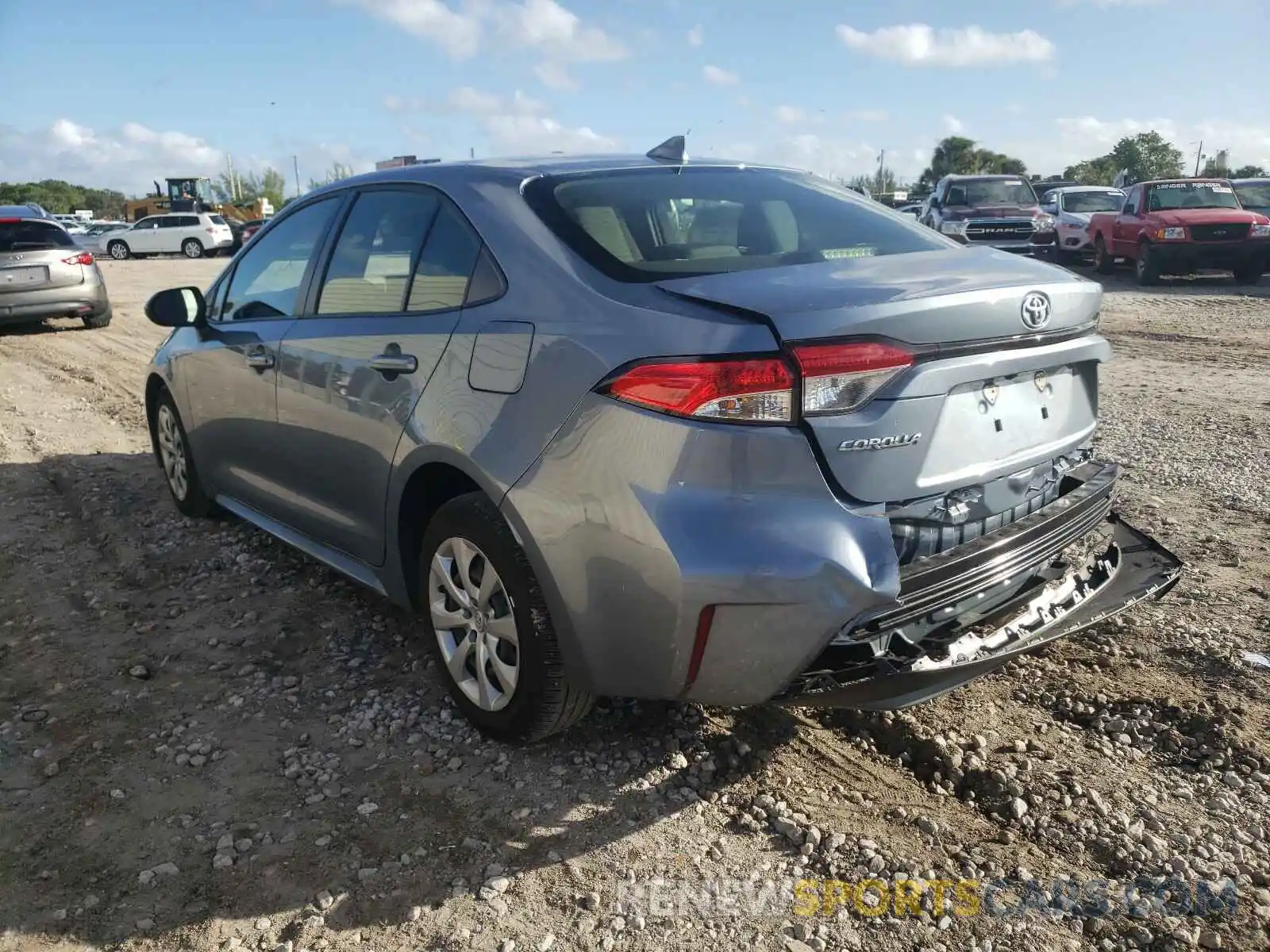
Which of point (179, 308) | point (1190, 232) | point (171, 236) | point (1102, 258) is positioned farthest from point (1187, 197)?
point (171, 236)

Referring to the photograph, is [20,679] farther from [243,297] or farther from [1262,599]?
[1262,599]

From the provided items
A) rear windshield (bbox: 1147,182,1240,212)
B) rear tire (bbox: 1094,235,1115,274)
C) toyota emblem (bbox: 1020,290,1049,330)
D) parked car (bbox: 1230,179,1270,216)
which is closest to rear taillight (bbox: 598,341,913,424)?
toyota emblem (bbox: 1020,290,1049,330)

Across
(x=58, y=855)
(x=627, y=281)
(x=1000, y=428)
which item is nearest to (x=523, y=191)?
(x=627, y=281)

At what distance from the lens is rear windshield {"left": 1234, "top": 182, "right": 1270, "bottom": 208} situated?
1888 centimetres

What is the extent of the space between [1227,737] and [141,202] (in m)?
52.5

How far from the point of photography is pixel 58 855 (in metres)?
2.61

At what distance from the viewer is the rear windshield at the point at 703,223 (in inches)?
108

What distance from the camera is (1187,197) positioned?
16.9 m

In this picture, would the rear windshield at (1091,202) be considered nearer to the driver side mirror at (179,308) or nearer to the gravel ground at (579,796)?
the gravel ground at (579,796)

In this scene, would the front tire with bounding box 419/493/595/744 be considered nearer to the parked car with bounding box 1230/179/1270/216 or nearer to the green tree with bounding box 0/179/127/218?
the parked car with bounding box 1230/179/1270/216

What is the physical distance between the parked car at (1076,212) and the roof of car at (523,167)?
60.1 feet

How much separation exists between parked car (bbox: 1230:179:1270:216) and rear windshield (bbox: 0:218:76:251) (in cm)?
1945

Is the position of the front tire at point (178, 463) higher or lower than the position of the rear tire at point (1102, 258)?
lower

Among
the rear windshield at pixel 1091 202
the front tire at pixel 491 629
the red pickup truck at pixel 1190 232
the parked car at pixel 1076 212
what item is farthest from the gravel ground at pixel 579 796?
the rear windshield at pixel 1091 202
